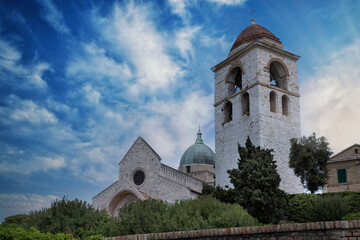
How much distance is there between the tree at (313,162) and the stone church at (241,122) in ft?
8.13

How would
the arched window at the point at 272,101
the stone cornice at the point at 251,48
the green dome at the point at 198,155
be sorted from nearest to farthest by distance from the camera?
the arched window at the point at 272,101 → the stone cornice at the point at 251,48 → the green dome at the point at 198,155

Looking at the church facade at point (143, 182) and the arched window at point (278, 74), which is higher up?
the arched window at point (278, 74)

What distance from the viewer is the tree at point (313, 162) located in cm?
2384

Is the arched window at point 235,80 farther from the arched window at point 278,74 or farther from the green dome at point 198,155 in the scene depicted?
the green dome at point 198,155

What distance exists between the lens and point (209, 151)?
43.5 m

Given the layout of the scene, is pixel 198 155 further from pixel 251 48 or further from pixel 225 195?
pixel 225 195

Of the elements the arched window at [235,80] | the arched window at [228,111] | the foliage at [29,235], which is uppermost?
the arched window at [235,80]

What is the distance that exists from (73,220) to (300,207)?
13.3 meters

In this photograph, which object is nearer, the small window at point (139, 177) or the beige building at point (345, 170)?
the beige building at point (345, 170)

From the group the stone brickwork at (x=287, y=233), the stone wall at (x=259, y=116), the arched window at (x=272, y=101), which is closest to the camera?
the stone brickwork at (x=287, y=233)

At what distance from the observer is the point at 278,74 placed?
104 ft

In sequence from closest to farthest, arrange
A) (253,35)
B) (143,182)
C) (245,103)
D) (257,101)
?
(257,101)
(245,103)
(253,35)
(143,182)

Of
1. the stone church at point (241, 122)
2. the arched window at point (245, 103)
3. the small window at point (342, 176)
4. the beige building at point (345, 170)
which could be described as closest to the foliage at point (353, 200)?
the stone church at point (241, 122)

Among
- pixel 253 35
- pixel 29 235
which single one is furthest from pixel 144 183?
pixel 29 235
